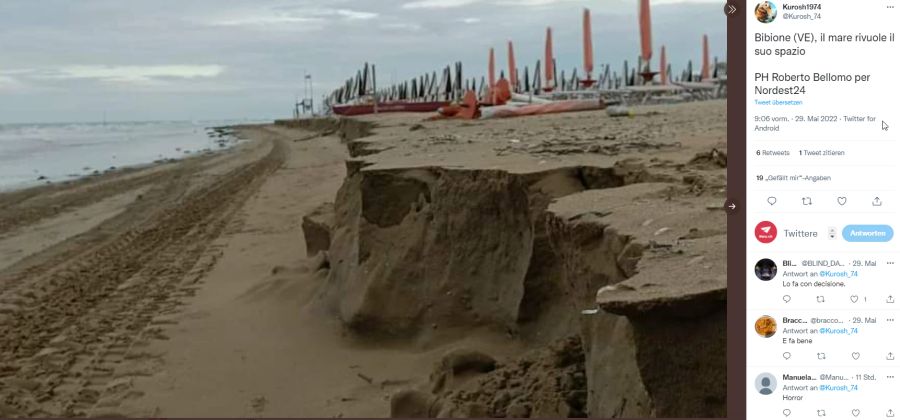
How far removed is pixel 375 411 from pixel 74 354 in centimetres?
235

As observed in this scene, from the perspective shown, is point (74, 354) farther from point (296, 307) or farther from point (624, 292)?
point (624, 292)
